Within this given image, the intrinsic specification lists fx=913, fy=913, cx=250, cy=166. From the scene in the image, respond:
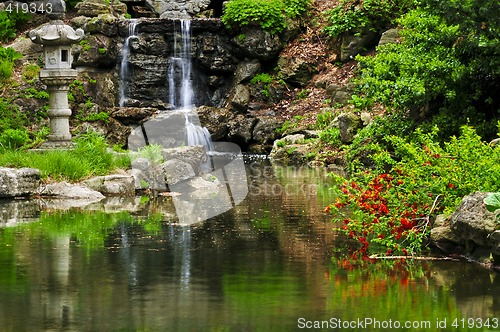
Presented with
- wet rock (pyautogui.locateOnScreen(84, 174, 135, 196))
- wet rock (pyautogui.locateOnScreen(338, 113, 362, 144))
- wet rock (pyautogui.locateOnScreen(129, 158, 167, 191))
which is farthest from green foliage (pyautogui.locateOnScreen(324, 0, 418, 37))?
wet rock (pyautogui.locateOnScreen(84, 174, 135, 196))

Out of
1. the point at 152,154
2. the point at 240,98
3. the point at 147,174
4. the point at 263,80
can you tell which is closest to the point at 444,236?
the point at 147,174

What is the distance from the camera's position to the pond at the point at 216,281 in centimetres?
782

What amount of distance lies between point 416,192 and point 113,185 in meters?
7.85

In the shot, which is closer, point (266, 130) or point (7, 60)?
point (7, 60)

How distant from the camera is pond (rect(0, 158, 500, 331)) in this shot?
7824mm

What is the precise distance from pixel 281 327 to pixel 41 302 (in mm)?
2402

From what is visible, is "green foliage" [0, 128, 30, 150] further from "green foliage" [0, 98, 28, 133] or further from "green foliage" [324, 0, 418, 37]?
"green foliage" [324, 0, 418, 37]

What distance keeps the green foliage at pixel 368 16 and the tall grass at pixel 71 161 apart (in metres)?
14.5

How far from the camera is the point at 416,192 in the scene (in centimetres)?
1123

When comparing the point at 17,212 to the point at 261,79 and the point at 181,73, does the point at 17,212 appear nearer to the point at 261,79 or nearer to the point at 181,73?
the point at 181,73

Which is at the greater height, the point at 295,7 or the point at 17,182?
the point at 295,7

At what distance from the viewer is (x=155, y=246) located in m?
11.7

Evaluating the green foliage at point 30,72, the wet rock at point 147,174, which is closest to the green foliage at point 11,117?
the green foliage at point 30,72

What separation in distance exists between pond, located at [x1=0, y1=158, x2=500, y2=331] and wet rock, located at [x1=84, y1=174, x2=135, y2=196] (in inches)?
124
